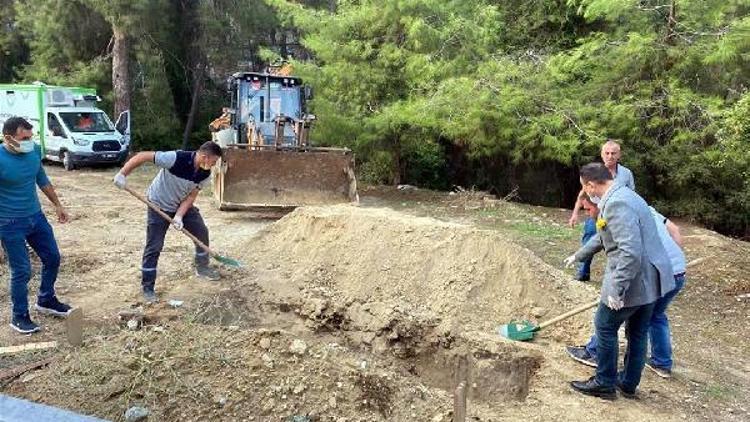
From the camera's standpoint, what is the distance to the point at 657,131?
12.0 meters

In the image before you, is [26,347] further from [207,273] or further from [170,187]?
[207,273]

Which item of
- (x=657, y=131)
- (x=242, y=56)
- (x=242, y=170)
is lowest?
(x=242, y=170)

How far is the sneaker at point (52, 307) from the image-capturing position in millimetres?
5297

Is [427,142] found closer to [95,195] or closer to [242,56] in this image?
[95,195]

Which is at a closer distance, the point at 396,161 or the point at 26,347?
the point at 26,347

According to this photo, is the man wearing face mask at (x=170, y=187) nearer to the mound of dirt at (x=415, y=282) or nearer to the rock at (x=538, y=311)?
the mound of dirt at (x=415, y=282)

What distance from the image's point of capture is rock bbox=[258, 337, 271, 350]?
13.6 ft

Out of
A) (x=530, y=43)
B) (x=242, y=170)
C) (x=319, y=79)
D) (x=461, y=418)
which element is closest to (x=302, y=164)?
(x=242, y=170)

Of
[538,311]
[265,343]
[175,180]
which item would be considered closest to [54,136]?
[175,180]

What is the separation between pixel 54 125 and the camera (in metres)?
17.0

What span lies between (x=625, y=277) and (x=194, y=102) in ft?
64.1

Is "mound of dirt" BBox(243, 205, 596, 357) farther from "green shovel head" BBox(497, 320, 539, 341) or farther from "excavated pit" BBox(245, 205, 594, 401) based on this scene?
"green shovel head" BBox(497, 320, 539, 341)

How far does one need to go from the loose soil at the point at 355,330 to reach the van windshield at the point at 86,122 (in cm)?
887

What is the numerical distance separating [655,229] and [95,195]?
443 inches
